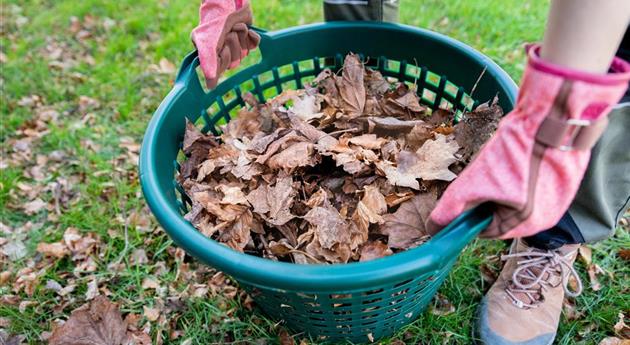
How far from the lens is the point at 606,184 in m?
1.10

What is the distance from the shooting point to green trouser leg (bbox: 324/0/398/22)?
1497 millimetres

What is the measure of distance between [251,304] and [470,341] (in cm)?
64

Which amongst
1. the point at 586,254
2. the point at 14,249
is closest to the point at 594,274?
the point at 586,254

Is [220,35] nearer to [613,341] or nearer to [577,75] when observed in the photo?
[577,75]

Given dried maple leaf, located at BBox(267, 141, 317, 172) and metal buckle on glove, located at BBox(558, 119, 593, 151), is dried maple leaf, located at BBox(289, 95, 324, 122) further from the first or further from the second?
metal buckle on glove, located at BBox(558, 119, 593, 151)

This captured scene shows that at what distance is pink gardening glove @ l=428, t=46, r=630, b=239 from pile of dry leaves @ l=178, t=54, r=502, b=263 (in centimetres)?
33

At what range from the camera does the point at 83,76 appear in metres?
2.36

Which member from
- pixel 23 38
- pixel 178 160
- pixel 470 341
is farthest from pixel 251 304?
pixel 23 38

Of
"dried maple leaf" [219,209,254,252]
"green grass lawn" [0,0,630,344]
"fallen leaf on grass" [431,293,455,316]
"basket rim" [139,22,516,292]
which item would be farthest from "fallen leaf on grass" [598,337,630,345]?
"dried maple leaf" [219,209,254,252]

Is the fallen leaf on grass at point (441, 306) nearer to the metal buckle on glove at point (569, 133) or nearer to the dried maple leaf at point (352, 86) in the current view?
the dried maple leaf at point (352, 86)

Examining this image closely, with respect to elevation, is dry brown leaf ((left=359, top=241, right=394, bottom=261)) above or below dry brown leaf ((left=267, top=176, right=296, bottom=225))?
below

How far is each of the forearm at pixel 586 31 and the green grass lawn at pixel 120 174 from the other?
0.86m

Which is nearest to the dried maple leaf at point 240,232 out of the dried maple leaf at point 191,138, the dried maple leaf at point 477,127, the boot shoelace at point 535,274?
the dried maple leaf at point 191,138

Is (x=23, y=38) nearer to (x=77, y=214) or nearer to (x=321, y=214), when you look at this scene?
(x=77, y=214)
